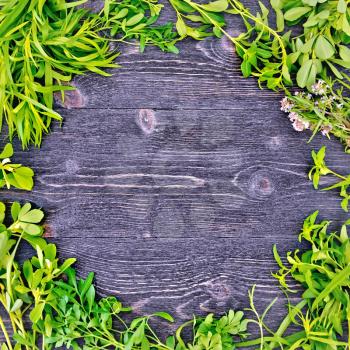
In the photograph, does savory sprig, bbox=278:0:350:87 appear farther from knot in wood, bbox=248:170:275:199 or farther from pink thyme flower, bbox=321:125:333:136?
knot in wood, bbox=248:170:275:199

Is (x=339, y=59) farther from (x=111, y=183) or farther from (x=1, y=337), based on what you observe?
(x=1, y=337)

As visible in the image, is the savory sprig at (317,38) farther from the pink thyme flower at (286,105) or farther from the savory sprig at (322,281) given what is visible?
the savory sprig at (322,281)

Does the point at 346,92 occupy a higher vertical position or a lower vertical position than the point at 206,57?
lower

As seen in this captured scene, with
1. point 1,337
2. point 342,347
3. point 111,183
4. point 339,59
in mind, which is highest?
point 339,59

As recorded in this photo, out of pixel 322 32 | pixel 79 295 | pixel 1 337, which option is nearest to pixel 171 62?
pixel 322 32

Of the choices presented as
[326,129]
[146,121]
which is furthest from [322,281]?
[146,121]

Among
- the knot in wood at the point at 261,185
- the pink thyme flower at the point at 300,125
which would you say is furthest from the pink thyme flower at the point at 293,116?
the knot in wood at the point at 261,185

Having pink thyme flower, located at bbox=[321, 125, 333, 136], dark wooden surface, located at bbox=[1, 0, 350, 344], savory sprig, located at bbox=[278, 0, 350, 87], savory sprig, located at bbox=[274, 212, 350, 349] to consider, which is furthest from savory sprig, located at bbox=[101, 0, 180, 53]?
savory sprig, located at bbox=[274, 212, 350, 349]
